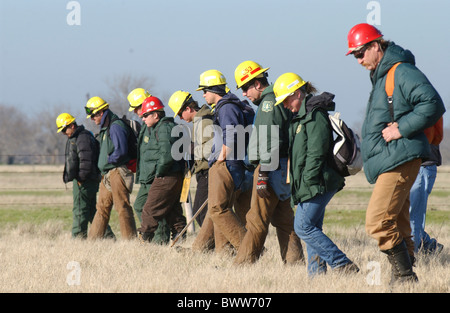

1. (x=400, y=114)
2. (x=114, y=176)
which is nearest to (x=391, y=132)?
(x=400, y=114)

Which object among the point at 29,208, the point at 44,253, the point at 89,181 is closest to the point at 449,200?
the point at 29,208

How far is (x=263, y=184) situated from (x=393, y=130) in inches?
72.2

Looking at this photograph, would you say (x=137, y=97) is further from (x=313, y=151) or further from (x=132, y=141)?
(x=313, y=151)

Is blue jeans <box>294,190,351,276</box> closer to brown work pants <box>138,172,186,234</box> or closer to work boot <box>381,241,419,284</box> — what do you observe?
work boot <box>381,241,419,284</box>

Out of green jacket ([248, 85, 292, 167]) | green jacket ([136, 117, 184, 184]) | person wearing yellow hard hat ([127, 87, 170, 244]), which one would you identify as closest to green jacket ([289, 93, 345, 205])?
green jacket ([248, 85, 292, 167])

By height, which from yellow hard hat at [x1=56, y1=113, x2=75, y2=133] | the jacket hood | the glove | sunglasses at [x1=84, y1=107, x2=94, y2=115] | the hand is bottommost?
yellow hard hat at [x1=56, y1=113, x2=75, y2=133]

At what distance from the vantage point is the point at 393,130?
19.6 feet

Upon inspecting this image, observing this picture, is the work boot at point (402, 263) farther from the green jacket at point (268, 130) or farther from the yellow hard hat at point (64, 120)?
the yellow hard hat at point (64, 120)

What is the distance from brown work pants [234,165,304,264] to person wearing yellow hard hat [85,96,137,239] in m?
3.58

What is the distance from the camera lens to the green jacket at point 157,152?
10242mm

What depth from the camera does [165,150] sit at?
10234 mm

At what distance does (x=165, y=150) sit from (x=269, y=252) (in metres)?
2.17

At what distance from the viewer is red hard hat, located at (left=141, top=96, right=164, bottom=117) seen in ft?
34.2
